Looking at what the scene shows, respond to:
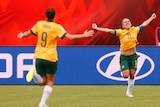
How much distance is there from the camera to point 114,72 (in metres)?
17.9

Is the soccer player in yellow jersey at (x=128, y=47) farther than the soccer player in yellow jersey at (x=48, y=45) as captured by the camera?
Yes

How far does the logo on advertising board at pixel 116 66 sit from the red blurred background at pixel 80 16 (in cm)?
409

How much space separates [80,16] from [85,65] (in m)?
4.68

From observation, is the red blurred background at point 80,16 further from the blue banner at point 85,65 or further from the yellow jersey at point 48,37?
the yellow jersey at point 48,37

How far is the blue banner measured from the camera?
17812 mm

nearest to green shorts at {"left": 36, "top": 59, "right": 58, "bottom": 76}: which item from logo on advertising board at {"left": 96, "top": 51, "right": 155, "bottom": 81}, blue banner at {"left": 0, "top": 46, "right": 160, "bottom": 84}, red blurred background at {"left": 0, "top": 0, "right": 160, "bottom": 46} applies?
blue banner at {"left": 0, "top": 46, "right": 160, "bottom": 84}

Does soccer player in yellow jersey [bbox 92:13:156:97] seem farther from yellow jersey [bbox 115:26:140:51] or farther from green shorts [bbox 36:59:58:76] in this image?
green shorts [bbox 36:59:58:76]

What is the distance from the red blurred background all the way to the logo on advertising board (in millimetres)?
4088
